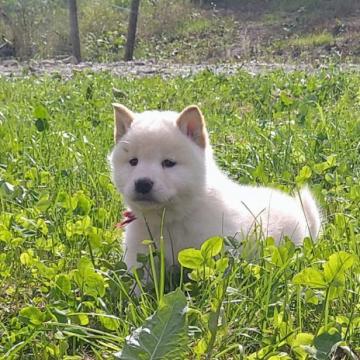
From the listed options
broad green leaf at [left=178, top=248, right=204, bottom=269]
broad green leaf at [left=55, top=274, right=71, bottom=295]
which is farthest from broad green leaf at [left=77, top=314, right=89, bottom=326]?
broad green leaf at [left=178, top=248, right=204, bottom=269]

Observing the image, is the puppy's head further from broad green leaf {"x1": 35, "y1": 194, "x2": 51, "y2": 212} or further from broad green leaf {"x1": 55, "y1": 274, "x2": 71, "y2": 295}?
broad green leaf {"x1": 55, "y1": 274, "x2": 71, "y2": 295}

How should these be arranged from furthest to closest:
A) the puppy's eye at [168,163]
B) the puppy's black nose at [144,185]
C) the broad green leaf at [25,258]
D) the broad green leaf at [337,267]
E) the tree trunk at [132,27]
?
1. the tree trunk at [132,27]
2. the puppy's eye at [168,163]
3. the puppy's black nose at [144,185]
4. the broad green leaf at [25,258]
5. the broad green leaf at [337,267]

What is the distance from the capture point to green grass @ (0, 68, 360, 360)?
2.21 m

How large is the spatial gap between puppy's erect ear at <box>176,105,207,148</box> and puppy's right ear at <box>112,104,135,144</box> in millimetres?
239

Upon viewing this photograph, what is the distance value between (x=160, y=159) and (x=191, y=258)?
0.82m

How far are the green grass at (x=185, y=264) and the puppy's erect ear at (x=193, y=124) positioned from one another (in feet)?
1.82

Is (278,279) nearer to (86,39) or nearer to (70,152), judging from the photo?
(70,152)

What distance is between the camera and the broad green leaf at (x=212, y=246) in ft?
7.71

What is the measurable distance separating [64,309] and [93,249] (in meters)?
0.63

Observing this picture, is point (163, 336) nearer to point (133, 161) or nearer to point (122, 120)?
point (133, 161)

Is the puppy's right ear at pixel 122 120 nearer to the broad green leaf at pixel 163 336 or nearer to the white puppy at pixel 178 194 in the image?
the white puppy at pixel 178 194

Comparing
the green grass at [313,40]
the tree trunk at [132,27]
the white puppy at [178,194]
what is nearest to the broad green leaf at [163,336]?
the white puppy at [178,194]

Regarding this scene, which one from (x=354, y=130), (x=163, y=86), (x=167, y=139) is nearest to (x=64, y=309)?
(x=167, y=139)

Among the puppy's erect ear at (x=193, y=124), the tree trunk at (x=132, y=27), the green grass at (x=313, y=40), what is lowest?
the green grass at (x=313, y=40)
